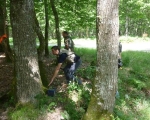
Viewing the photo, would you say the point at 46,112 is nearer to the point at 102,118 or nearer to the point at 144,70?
the point at 102,118

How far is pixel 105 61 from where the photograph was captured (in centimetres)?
479

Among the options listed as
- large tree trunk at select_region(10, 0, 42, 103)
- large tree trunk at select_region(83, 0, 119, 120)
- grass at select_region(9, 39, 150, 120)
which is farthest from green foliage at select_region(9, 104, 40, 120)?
large tree trunk at select_region(83, 0, 119, 120)

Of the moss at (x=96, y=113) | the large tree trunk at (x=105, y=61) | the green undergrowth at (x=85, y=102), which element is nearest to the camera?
the large tree trunk at (x=105, y=61)

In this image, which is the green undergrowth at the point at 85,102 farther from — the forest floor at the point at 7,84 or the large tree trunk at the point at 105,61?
the large tree trunk at the point at 105,61

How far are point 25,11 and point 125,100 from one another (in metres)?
4.35

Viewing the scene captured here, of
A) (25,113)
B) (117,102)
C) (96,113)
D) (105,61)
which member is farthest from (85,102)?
(105,61)

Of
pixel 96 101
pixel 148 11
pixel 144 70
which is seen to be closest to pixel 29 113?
pixel 96 101

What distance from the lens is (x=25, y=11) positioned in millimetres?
5406

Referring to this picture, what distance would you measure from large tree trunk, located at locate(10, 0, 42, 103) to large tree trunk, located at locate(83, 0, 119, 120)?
5.58 feet

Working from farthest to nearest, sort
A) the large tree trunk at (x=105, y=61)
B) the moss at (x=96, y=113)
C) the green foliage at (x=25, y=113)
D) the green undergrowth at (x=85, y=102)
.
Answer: the green undergrowth at (x=85, y=102) → the green foliage at (x=25, y=113) → the moss at (x=96, y=113) → the large tree trunk at (x=105, y=61)

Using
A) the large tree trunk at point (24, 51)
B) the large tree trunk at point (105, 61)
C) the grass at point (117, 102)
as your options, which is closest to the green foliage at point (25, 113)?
the grass at point (117, 102)

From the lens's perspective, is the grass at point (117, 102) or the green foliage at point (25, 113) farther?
the grass at point (117, 102)

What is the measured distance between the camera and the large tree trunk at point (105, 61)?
180 inches

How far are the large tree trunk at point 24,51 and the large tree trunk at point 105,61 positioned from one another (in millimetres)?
1700
